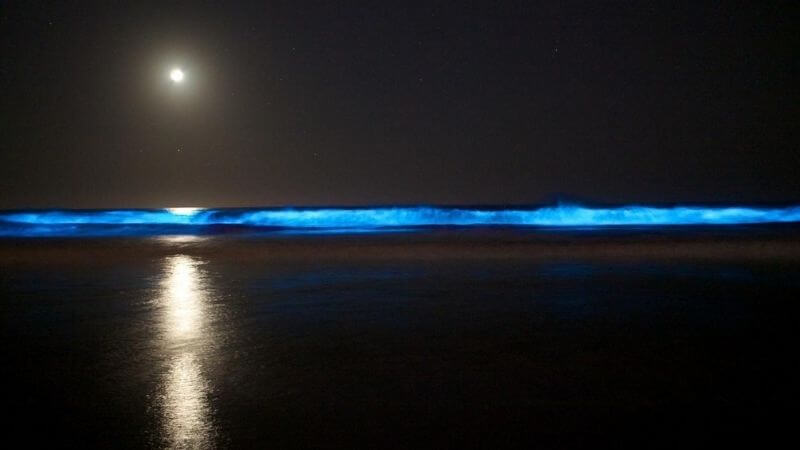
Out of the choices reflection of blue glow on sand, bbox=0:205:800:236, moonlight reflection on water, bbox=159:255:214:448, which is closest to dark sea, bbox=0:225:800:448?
moonlight reflection on water, bbox=159:255:214:448

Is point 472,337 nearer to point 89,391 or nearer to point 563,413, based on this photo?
point 563,413

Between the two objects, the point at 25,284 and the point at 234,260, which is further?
the point at 234,260

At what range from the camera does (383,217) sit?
31.2 ft

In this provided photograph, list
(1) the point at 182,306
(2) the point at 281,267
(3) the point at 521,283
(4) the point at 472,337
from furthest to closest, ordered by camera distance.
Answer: (2) the point at 281,267, (3) the point at 521,283, (1) the point at 182,306, (4) the point at 472,337

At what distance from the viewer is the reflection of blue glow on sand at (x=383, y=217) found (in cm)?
867

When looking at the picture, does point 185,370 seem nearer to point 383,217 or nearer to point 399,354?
point 399,354

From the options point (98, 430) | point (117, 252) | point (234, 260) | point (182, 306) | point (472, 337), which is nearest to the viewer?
point (98, 430)

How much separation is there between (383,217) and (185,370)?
7638mm

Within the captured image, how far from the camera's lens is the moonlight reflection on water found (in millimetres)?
1455

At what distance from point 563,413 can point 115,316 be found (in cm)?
208

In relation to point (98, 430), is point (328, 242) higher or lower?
higher

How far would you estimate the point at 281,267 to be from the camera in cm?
420

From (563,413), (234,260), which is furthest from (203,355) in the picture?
(234,260)

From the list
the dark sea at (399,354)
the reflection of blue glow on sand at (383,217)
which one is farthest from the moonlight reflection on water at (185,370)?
the reflection of blue glow on sand at (383,217)
